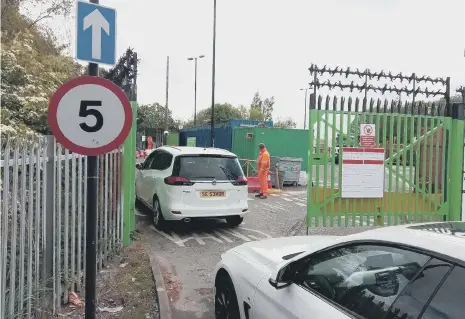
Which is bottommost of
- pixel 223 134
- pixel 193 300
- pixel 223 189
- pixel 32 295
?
pixel 193 300

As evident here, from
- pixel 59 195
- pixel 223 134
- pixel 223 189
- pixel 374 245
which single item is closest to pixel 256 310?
pixel 374 245

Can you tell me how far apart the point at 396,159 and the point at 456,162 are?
1.14 metres

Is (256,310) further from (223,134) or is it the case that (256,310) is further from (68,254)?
(223,134)

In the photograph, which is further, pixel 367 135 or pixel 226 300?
pixel 367 135

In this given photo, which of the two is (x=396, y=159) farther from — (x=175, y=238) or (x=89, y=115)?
(x=89, y=115)

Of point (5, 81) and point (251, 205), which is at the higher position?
point (5, 81)

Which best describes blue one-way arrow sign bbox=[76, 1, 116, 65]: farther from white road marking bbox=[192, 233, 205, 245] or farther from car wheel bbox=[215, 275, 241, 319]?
white road marking bbox=[192, 233, 205, 245]

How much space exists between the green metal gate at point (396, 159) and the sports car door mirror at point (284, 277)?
4.11 meters

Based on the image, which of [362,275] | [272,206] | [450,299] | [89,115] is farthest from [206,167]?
[450,299]

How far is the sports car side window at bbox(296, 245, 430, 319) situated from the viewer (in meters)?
2.10

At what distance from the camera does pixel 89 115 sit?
318 cm

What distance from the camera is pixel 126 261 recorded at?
5.68 m

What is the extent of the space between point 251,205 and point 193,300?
6651 millimetres

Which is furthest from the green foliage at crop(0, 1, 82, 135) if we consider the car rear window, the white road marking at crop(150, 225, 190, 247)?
the white road marking at crop(150, 225, 190, 247)
